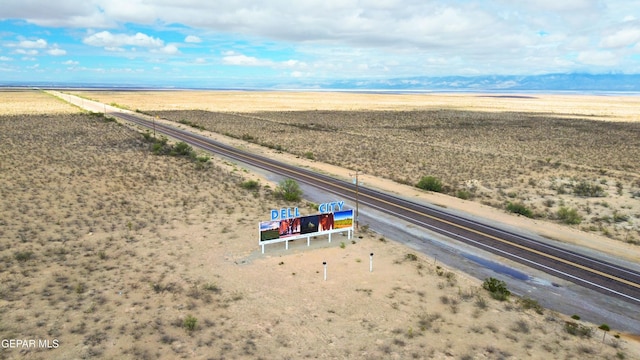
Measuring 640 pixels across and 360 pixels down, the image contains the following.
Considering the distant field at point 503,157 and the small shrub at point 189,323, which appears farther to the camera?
the distant field at point 503,157

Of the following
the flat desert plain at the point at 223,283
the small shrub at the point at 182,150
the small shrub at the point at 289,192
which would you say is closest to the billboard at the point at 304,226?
the flat desert plain at the point at 223,283

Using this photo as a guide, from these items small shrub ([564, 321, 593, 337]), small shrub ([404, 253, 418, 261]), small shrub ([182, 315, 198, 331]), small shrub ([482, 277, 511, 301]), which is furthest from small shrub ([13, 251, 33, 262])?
small shrub ([564, 321, 593, 337])

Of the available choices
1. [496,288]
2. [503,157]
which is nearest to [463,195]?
[496,288]

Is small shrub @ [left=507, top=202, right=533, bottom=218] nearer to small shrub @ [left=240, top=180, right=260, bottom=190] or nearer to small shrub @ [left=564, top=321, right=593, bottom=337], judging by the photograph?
small shrub @ [left=564, top=321, right=593, bottom=337]

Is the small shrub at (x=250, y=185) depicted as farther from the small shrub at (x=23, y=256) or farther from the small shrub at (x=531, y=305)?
the small shrub at (x=531, y=305)

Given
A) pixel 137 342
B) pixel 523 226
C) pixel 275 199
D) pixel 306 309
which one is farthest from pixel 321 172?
pixel 137 342

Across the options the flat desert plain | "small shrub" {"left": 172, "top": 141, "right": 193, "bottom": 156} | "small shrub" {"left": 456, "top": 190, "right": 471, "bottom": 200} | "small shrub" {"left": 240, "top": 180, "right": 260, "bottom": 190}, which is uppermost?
"small shrub" {"left": 172, "top": 141, "right": 193, "bottom": 156}

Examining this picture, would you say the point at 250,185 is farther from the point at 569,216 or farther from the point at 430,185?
the point at 569,216

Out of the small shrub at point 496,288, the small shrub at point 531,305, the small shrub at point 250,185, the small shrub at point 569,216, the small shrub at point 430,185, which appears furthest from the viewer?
the small shrub at point 430,185

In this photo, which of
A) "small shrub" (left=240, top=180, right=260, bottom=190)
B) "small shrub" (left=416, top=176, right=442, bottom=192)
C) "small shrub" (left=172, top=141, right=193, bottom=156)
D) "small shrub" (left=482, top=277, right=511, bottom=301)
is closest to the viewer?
"small shrub" (left=482, top=277, right=511, bottom=301)
